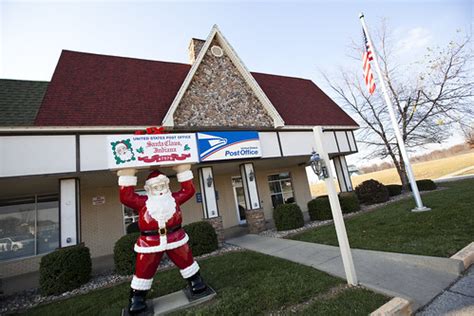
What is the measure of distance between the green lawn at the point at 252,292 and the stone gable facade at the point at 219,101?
5864 mm

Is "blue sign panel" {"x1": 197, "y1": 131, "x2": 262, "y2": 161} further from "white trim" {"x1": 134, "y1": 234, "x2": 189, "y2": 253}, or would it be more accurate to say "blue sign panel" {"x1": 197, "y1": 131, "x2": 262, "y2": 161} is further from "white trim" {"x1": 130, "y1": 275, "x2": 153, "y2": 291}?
"white trim" {"x1": 130, "y1": 275, "x2": 153, "y2": 291}

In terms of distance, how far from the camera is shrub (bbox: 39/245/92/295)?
597cm

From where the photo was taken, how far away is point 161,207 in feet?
12.3

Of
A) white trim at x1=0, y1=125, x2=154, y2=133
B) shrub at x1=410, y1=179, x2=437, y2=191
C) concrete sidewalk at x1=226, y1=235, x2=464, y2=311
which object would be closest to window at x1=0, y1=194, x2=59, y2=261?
white trim at x1=0, y1=125, x2=154, y2=133

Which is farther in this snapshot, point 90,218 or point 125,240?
point 90,218

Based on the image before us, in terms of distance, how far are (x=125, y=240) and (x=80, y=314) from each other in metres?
2.85

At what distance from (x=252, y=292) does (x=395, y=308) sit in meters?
2.08

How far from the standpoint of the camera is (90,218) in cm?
1054

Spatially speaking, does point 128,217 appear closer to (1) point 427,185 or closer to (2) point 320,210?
(2) point 320,210

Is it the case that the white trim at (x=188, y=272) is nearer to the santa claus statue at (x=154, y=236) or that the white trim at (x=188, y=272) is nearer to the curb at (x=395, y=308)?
the santa claus statue at (x=154, y=236)

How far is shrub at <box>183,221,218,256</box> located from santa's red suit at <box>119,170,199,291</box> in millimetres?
3964

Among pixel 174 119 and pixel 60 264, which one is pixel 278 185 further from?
pixel 60 264

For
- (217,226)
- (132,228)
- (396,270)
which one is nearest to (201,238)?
(217,226)

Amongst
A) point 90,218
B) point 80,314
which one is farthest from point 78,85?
point 80,314
